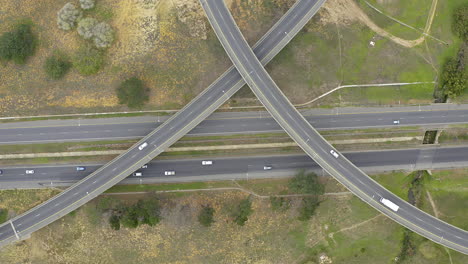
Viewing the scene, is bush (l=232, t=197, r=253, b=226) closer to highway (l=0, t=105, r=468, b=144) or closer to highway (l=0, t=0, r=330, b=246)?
highway (l=0, t=105, r=468, b=144)

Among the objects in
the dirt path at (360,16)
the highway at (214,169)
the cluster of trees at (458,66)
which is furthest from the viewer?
the dirt path at (360,16)

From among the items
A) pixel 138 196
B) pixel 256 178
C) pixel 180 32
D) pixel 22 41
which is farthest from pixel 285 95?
pixel 22 41

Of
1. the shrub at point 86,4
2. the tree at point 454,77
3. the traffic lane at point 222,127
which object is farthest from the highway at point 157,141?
the tree at point 454,77

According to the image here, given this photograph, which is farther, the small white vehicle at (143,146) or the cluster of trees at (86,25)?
the cluster of trees at (86,25)

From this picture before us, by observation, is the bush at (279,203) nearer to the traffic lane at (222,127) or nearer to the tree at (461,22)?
the traffic lane at (222,127)

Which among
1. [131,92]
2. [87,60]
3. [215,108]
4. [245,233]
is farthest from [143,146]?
[245,233]
